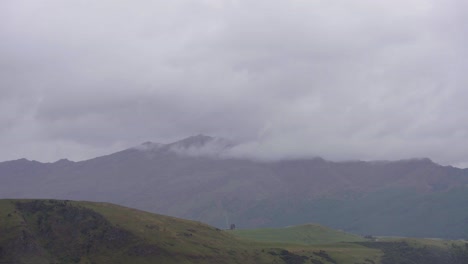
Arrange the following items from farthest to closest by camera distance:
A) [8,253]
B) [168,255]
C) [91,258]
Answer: [168,255] < [91,258] < [8,253]

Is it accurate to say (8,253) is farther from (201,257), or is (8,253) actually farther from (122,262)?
(201,257)

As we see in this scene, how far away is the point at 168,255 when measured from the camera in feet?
627

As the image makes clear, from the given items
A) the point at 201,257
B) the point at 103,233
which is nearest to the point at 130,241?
the point at 103,233

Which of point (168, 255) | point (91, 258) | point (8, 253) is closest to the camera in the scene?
point (8, 253)

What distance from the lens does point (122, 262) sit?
592ft

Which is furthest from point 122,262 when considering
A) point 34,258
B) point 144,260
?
point 34,258

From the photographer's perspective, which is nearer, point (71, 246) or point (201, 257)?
point (71, 246)

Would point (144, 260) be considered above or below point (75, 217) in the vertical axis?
below

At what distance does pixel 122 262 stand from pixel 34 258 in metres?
23.2

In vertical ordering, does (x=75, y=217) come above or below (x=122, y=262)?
above

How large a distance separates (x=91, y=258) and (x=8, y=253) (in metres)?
21.9

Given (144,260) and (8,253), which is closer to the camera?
(8,253)

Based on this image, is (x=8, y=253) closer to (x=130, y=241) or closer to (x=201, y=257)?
(x=130, y=241)

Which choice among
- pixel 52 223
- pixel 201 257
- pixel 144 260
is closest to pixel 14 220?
pixel 52 223
